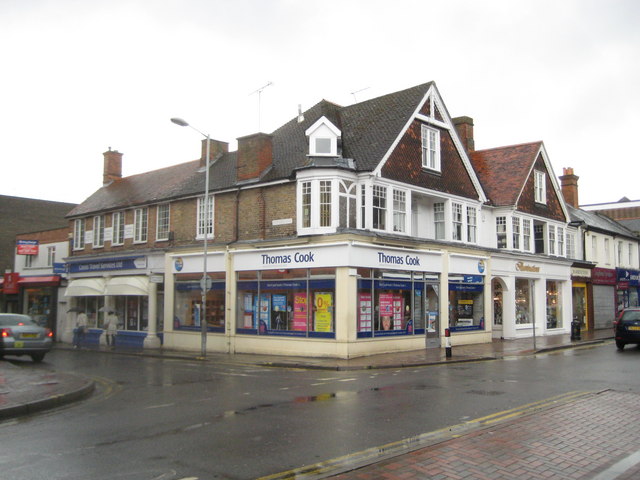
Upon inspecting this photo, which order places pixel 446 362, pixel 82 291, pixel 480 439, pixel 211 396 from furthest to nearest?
pixel 82 291, pixel 446 362, pixel 211 396, pixel 480 439

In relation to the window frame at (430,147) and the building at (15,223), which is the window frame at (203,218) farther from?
the building at (15,223)

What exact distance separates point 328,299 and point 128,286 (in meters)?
12.3

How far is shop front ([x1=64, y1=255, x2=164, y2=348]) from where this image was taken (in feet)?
91.9

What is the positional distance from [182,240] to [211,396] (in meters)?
15.6

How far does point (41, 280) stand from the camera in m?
36.3

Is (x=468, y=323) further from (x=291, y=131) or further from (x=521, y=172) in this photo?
(x=291, y=131)

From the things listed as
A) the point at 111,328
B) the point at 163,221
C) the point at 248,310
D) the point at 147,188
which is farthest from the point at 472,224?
the point at 111,328

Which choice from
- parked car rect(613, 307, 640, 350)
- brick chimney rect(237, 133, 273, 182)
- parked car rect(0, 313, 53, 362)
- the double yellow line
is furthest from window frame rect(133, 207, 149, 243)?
the double yellow line

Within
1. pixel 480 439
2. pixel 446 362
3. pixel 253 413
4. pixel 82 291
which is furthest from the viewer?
pixel 82 291

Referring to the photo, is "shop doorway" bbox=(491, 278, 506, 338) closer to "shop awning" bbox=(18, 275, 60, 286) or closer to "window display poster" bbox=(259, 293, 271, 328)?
"window display poster" bbox=(259, 293, 271, 328)

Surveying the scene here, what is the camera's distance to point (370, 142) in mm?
23375

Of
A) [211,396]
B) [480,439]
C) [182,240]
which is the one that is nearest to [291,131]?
[182,240]

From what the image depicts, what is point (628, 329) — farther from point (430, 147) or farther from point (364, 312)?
point (430, 147)

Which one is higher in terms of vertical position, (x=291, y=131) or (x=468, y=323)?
(x=291, y=131)
